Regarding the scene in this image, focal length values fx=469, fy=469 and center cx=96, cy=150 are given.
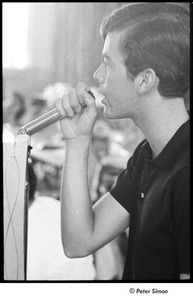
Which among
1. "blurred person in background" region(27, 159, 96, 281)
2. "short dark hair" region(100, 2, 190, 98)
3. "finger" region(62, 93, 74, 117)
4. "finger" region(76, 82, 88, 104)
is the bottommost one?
"blurred person in background" region(27, 159, 96, 281)

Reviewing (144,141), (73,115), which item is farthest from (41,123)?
(144,141)

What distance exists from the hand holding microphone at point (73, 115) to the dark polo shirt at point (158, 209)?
0.13m

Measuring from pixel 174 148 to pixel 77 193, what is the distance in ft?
0.67

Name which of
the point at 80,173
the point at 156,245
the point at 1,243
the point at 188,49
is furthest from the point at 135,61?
the point at 1,243

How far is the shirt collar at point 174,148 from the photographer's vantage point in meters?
0.85

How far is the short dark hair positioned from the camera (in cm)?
86

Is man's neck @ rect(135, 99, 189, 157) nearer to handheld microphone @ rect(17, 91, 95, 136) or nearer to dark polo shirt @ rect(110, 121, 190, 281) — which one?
dark polo shirt @ rect(110, 121, 190, 281)

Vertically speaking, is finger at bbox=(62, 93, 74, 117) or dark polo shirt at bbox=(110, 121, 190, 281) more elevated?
finger at bbox=(62, 93, 74, 117)

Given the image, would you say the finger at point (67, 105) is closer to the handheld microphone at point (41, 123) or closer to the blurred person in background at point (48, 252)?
the handheld microphone at point (41, 123)

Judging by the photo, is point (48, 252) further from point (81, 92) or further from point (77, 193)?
point (81, 92)

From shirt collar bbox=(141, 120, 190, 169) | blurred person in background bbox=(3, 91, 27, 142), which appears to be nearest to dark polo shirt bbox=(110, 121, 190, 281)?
shirt collar bbox=(141, 120, 190, 169)

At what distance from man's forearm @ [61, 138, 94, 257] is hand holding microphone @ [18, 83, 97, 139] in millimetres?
24

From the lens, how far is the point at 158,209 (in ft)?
2.72

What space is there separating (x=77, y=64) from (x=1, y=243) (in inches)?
15.6
